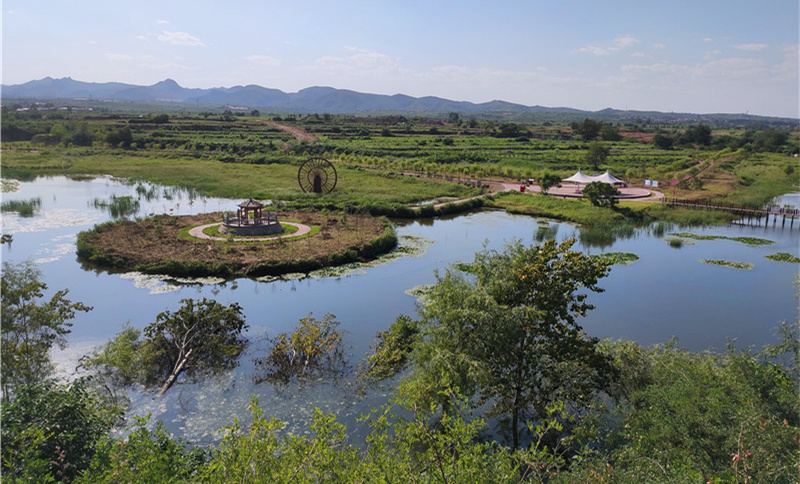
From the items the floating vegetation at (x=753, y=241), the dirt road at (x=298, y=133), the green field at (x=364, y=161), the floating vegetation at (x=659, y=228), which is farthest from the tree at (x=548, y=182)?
the dirt road at (x=298, y=133)

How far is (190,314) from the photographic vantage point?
1897 cm

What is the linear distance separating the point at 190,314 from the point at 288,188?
122 feet

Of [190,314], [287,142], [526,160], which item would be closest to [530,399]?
[190,314]

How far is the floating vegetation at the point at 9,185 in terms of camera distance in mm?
47703

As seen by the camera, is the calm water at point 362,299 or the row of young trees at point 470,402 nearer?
the row of young trees at point 470,402

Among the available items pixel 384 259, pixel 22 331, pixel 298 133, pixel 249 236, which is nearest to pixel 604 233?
pixel 384 259

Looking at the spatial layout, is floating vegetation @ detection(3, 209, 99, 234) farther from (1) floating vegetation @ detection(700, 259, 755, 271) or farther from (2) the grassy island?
(1) floating vegetation @ detection(700, 259, 755, 271)

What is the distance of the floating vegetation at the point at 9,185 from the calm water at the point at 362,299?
399 inches

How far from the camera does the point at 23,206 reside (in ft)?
136

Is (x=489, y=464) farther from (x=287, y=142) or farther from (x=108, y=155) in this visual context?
(x=287, y=142)

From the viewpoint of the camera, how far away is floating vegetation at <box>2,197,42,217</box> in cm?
4031

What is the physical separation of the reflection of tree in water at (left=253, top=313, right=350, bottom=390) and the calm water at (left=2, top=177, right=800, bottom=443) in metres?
0.50

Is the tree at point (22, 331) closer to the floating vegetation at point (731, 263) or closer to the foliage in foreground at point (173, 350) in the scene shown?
the foliage in foreground at point (173, 350)

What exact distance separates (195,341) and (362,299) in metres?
8.35
